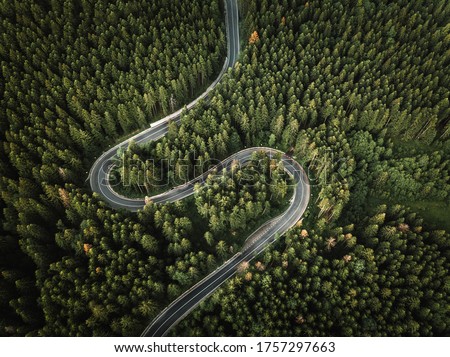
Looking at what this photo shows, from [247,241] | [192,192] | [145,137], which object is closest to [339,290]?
[247,241]

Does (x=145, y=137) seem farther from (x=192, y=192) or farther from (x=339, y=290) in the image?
(x=339, y=290)

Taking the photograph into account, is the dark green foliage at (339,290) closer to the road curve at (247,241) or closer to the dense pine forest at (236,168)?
the dense pine forest at (236,168)

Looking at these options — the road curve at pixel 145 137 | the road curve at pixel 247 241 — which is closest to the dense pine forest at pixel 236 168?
the road curve at pixel 247 241

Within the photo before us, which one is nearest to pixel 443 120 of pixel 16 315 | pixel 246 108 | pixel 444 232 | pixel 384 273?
pixel 444 232

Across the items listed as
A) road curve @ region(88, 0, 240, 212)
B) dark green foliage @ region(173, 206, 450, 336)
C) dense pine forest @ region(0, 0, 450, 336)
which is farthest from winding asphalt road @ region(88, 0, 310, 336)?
dark green foliage @ region(173, 206, 450, 336)

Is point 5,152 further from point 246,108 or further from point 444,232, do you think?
point 444,232

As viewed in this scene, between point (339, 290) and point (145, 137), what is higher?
point (145, 137)

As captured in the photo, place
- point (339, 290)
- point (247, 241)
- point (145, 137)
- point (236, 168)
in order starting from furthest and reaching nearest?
point (145, 137)
point (236, 168)
point (247, 241)
point (339, 290)
